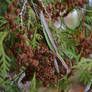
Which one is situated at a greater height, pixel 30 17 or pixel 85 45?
pixel 30 17

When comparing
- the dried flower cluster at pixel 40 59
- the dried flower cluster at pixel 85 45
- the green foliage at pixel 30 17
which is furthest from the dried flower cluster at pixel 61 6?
the dried flower cluster at pixel 40 59

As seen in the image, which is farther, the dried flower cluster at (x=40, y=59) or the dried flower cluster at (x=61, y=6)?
the dried flower cluster at (x=61, y=6)

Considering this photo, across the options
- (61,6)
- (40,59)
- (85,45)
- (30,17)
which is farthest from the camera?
(61,6)

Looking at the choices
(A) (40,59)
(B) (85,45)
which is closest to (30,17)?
(A) (40,59)

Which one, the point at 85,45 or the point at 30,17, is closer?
the point at 30,17

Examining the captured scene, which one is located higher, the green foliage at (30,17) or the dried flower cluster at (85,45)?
the green foliage at (30,17)

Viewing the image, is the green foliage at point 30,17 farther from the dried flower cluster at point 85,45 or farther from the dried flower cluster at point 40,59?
the dried flower cluster at point 85,45

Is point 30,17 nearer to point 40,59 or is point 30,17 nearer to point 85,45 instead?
point 40,59

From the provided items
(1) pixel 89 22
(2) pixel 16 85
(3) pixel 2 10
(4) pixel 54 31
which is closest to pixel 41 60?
(4) pixel 54 31

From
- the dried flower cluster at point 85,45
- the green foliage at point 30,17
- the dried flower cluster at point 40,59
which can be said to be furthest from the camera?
the dried flower cluster at point 85,45

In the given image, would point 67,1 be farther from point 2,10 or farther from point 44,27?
point 2,10

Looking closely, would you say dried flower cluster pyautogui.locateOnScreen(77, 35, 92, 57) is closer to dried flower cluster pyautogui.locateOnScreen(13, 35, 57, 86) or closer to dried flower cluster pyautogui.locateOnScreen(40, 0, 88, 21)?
dried flower cluster pyautogui.locateOnScreen(40, 0, 88, 21)

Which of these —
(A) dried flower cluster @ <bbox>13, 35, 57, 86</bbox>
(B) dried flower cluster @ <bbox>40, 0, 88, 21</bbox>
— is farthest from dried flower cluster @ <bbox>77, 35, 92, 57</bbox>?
(A) dried flower cluster @ <bbox>13, 35, 57, 86</bbox>
